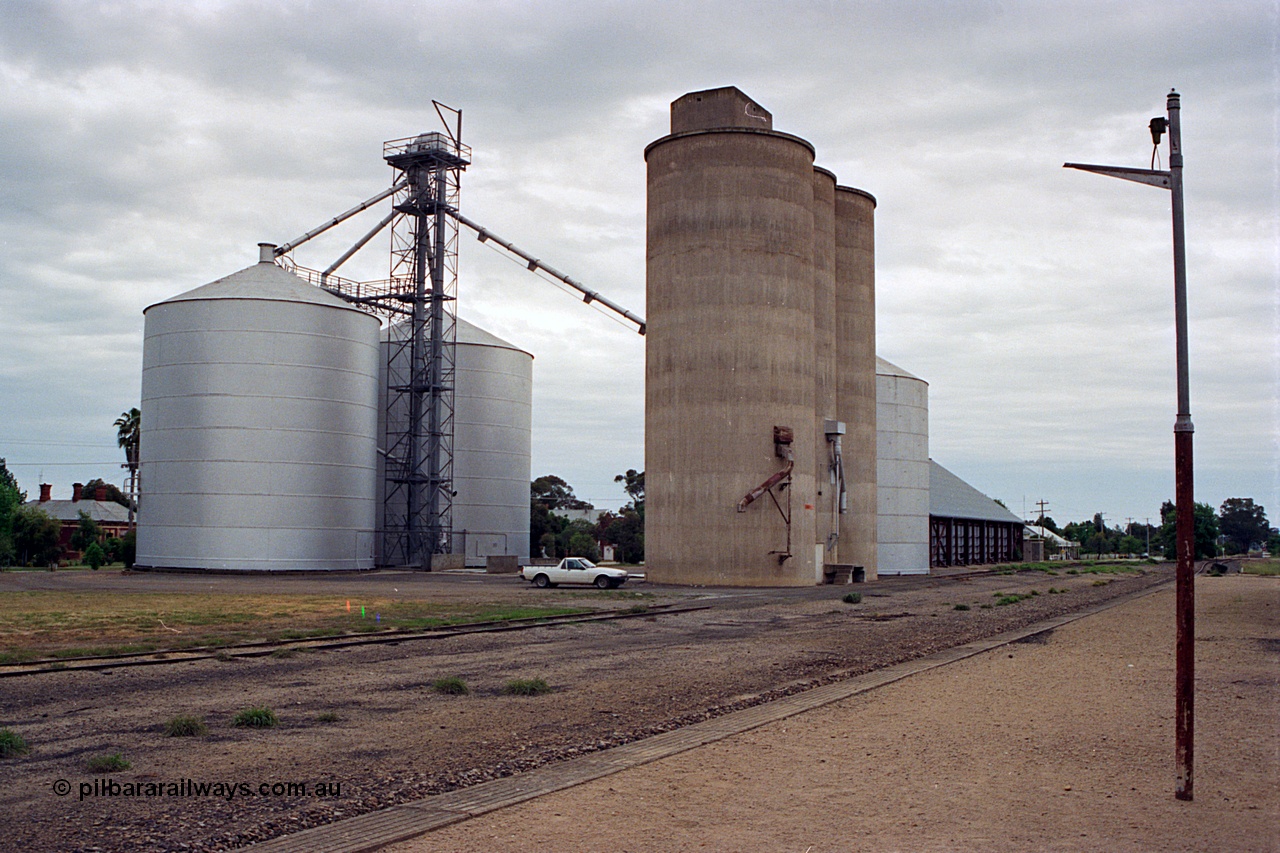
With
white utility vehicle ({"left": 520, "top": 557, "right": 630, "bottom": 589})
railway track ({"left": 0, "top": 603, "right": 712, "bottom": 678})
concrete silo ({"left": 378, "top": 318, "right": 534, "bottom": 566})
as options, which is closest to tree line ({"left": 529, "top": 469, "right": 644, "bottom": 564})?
concrete silo ({"left": 378, "top": 318, "right": 534, "bottom": 566})

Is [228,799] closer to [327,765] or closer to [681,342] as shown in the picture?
[327,765]

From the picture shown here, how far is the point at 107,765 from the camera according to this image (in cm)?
999

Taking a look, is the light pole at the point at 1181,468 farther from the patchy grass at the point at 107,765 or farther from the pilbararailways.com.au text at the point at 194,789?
the patchy grass at the point at 107,765

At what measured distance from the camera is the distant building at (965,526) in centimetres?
8856

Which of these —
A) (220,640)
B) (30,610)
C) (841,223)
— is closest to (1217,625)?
(220,640)

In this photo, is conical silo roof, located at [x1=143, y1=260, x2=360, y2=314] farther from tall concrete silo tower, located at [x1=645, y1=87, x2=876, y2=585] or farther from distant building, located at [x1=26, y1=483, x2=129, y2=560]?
distant building, located at [x1=26, y1=483, x2=129, y2=560]

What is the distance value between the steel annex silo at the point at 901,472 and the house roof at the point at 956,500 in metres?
15.7

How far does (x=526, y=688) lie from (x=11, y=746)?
684 cm

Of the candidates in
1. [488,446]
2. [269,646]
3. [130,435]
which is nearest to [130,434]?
[130,435]

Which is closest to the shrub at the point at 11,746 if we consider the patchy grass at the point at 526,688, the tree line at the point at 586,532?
the patchy grass at the point at 526,688

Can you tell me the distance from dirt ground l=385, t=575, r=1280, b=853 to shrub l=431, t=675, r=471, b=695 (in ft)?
16.3

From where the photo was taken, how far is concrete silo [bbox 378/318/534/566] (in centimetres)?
7156

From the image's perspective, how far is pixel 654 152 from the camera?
53344mm

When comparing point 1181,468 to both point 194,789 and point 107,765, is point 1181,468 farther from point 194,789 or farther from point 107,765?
point 107,765
